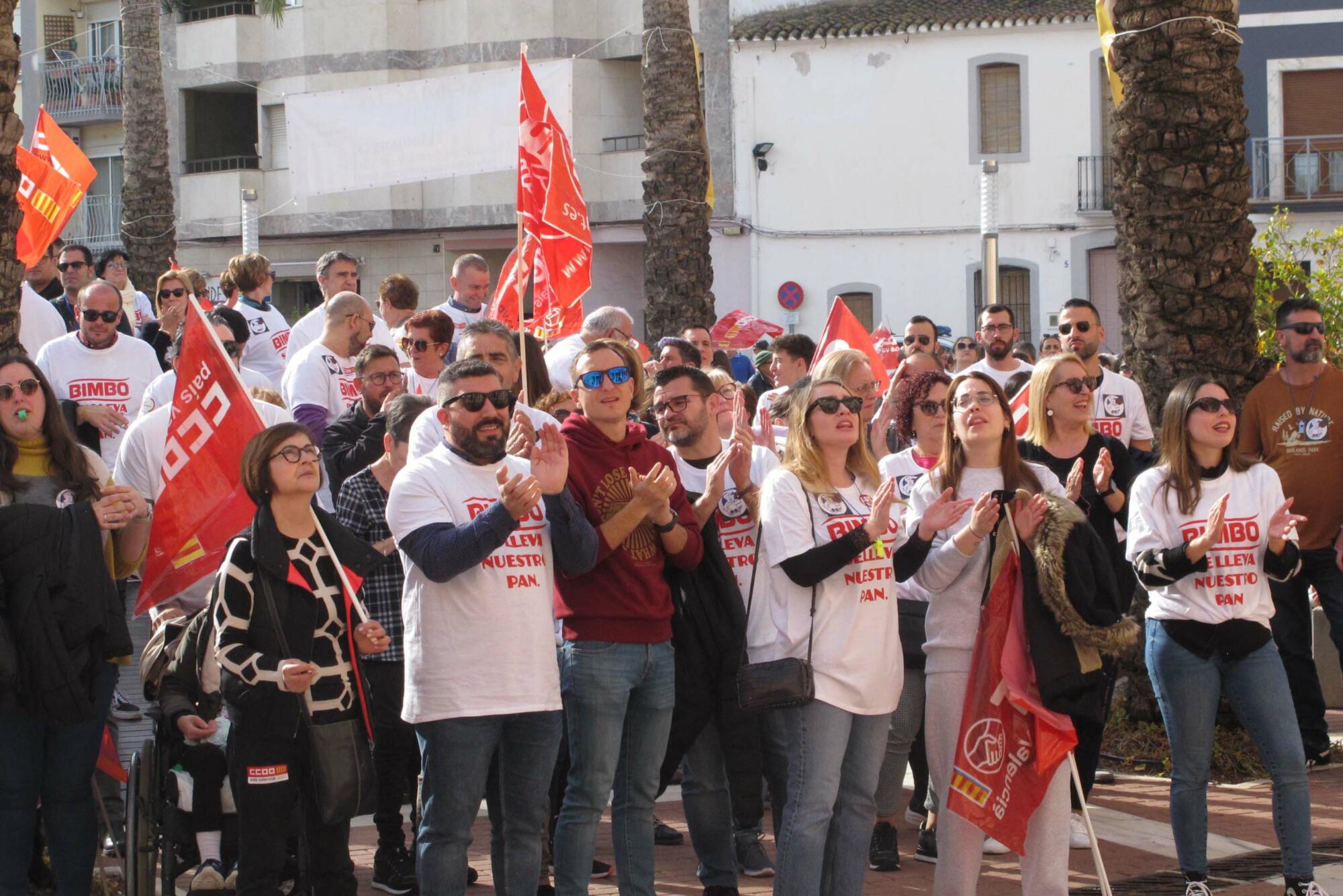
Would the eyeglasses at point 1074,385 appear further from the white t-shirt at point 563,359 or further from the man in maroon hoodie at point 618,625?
the white t-shirt at point 563,359

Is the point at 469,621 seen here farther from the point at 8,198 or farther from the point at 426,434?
the point at 8,198

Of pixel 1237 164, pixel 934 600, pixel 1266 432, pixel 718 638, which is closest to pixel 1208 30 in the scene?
pixel 1237 164

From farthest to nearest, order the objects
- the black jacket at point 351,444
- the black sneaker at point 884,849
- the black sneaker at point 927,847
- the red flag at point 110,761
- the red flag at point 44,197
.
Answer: the red flag at point 44,197 < the black jacket at point 351,444 < the black sneaker at point 927,847 < the black sneaker at point 884,849 < the red flag at point 110,761

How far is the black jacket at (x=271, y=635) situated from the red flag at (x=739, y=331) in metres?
15.9

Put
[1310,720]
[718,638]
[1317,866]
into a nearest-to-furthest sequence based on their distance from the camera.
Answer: [718,638], [1317,866], [1310,720]

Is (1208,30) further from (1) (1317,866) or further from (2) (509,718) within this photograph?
(2) (509,718)

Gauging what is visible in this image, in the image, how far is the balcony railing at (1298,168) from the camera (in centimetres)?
2942

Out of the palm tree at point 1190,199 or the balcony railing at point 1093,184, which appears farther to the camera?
the balcony railing at point 1093,184

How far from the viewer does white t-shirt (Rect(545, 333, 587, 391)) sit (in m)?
9.74

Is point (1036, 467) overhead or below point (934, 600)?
overhead

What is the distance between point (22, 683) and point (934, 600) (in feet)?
10.3

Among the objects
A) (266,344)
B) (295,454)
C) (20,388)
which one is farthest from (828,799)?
(266,344)

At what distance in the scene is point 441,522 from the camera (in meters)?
5.34

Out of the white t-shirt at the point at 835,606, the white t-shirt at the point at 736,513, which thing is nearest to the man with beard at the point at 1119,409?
the white t-shirt at the point at 736,513
